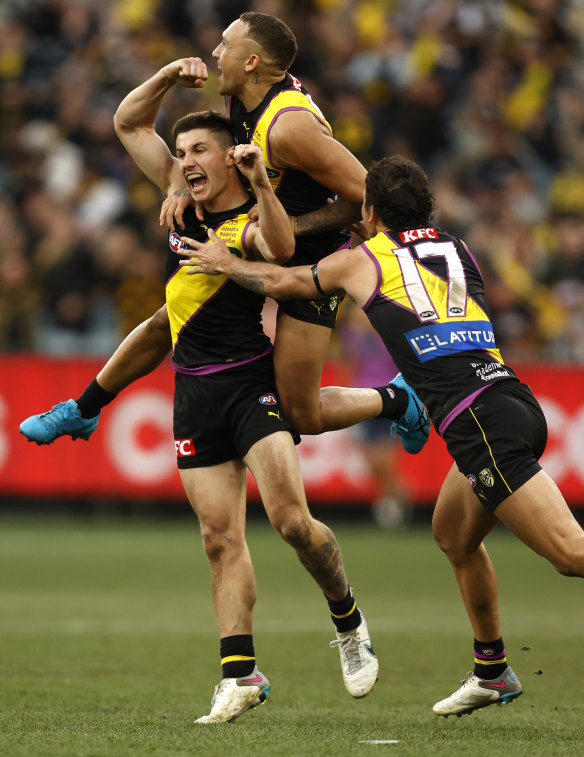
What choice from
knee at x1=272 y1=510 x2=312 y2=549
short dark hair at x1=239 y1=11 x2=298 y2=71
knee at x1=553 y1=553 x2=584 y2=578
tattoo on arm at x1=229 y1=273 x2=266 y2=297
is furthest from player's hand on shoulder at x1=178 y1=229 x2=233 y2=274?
knee at x1=553 y1=553 x2=584 y2=578

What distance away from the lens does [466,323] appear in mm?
5359

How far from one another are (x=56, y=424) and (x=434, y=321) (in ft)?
7.61

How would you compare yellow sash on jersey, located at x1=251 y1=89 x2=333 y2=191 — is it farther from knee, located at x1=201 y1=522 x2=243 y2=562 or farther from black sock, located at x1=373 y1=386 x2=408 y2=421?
knee, located at x1=201 y1=522 x2=243 y2=562

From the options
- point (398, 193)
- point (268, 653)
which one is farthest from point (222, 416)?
point (268, 653)

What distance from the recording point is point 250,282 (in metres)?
5.72

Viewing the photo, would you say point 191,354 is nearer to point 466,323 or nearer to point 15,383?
point 466,323

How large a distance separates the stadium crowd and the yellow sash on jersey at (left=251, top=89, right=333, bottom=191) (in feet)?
28.3

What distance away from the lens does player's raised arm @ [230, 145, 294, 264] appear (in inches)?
217

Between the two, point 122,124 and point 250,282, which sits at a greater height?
point 122,124

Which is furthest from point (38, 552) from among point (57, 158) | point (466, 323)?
point (466, 323)

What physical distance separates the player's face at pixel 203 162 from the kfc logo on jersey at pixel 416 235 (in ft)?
3.33

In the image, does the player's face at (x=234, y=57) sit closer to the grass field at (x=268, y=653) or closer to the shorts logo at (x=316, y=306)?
the shorts logo at (x=316, y=306)

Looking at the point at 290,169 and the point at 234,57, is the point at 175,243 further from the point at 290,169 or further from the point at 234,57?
the point at 234,57

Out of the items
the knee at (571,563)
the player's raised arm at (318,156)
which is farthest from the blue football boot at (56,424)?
the knee at (571,563)
